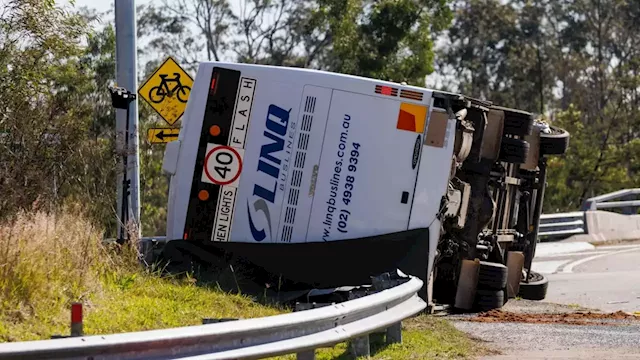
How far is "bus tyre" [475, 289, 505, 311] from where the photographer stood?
39.3 feet

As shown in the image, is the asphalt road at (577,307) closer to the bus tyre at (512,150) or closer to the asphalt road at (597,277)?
the asphalt road at (597,277)

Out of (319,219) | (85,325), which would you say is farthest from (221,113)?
(85,325)

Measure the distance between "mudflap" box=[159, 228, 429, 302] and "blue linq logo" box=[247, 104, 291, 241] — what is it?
11.8 inches

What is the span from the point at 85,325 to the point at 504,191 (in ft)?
22.3

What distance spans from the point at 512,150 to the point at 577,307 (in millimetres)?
2131

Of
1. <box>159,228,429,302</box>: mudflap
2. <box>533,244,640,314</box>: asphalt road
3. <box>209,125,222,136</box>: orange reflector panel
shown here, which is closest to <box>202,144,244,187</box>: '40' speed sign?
<box>209,125,222,136</box>: orange reflector panel

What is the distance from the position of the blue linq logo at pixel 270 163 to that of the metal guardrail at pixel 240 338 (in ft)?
9.78

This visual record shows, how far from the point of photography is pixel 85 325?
7477 millimetres

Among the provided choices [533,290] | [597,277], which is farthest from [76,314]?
[597,277]

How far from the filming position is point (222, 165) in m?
11.2

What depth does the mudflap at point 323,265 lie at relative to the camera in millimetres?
10898

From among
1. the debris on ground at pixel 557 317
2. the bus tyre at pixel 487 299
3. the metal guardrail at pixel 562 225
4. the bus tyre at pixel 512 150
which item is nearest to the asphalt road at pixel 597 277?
the metal guardrail at pixel 562 225

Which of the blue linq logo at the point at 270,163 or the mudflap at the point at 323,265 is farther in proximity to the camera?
the blue linq logo at the point at 270,163

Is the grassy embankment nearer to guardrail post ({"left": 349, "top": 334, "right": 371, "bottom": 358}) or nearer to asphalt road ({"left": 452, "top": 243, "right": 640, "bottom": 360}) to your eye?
guardrail post ({"left": 349, "top": 334, "right": 371, "bottom": 358})
